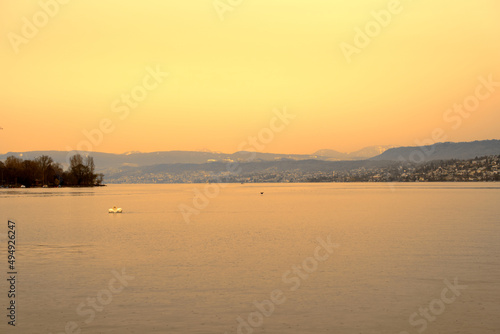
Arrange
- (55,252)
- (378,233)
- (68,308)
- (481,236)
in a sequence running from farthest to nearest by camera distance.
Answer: (378,233) → (481,236) → (55,252) → (68,308)

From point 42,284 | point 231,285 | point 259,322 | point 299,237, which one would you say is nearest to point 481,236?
point 299,237

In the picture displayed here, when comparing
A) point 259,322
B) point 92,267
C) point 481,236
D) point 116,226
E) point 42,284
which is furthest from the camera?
point 116,226

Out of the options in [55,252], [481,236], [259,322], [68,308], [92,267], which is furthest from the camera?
[481,236]

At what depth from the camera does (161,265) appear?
120ft

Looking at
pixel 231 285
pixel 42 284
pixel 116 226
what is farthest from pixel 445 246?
pixel 116 226

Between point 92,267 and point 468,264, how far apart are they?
85.2ft

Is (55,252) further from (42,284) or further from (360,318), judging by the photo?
(360,318)

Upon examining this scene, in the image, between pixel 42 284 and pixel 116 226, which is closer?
pixel 42 284

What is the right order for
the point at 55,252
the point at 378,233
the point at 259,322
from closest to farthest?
the point at 259,322, the point at 55,252, the point at 378,233

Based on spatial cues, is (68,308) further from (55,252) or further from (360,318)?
(55,252)

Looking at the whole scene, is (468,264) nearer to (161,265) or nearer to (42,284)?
(161,265)

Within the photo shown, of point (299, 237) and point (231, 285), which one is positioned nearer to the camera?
point (231, 285)

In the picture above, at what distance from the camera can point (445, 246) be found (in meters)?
45.7

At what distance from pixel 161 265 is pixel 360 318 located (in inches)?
695
